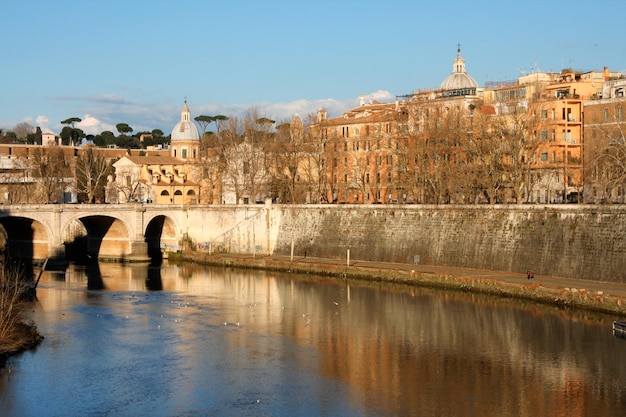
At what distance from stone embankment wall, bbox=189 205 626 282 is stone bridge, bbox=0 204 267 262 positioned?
30 centimetres

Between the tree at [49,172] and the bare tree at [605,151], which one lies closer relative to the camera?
the bare tree at [605,151]

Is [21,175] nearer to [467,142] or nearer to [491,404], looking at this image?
[467,142]

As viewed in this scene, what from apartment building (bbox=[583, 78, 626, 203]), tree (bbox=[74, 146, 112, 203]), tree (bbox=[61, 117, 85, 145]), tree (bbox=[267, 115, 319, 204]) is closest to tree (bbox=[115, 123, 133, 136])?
tree (bbox=[61, 117, 85, 145])

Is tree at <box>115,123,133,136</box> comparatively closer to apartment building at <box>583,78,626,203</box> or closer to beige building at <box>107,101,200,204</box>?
beige building at <box>107,101,200,204</box>

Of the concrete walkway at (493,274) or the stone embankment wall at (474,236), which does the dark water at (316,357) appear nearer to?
the concrete walkway at (493,274)

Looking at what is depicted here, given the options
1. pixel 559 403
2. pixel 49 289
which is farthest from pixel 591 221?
pixel 49 289

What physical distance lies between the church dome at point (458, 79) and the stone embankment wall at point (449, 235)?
2136 centimetres

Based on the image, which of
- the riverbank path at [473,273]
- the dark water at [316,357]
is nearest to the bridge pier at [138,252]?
the riverbank path at [473,273]

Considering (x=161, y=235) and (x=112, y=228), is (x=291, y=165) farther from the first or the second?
(x=112, y=228)

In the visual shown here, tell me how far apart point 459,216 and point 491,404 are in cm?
2570

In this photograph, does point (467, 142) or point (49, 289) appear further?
point (467, 142)

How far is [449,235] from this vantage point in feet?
168

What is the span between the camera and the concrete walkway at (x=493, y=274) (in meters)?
39.6

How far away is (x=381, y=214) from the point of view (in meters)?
56.7
